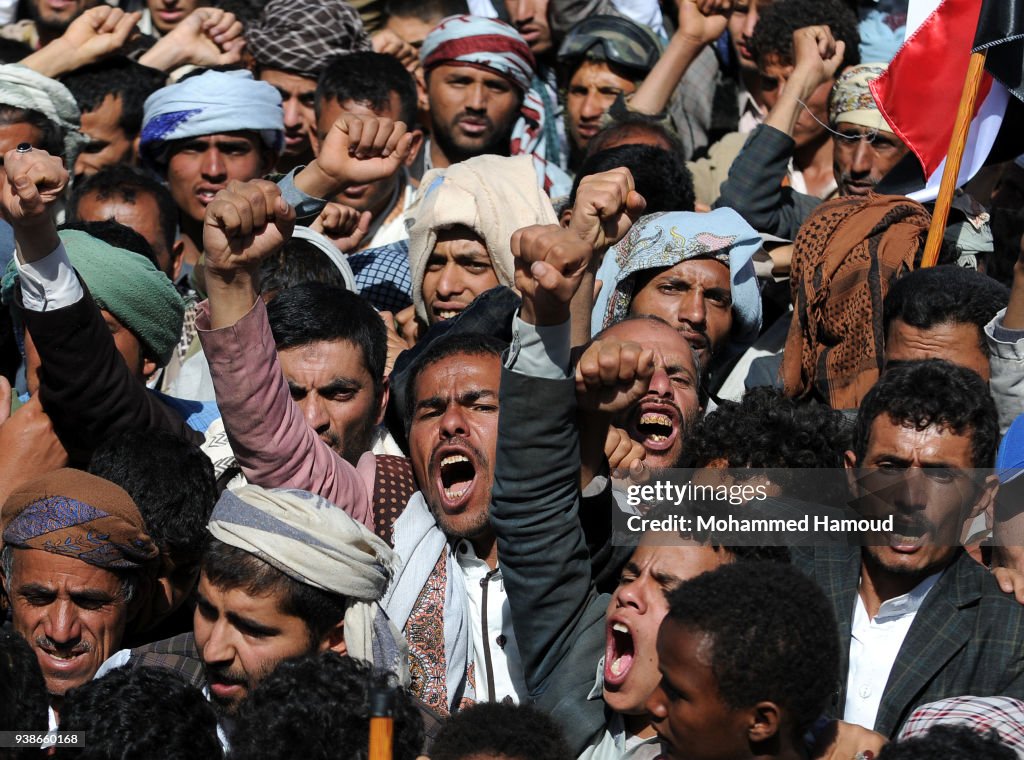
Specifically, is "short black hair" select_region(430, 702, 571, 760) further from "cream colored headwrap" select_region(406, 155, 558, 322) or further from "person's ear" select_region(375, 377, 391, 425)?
"cream colored headwrap" select_region(406, 155, 558, 322)

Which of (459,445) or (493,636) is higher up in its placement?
(459,445)

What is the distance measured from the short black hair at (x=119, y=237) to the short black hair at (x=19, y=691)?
94.8 inches

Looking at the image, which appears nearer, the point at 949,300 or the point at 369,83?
the point at 949,300

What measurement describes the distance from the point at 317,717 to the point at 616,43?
16.1 ft

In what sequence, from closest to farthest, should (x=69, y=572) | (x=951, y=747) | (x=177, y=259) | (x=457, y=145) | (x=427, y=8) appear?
1. (x=951, y=747)
2. (x=69, y=572)
3. (x=177, y=259)
4. (x=457, y=145)
5. (x=427, y=8)

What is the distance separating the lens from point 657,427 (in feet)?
16.9

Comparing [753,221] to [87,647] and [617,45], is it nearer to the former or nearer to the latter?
[617,45]

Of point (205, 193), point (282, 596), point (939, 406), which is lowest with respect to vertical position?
point (205, 193)

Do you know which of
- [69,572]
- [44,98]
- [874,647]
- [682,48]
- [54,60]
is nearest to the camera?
[874,647]

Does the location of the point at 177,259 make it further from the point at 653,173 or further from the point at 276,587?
the point at 276,587

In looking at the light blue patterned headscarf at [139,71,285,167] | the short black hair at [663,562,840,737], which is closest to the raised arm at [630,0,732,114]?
the light blue patterned headscarf at [139,71,285,167]

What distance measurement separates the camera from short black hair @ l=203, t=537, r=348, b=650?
13.7ft

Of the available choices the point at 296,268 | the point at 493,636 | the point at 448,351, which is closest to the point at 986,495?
the point at 493,636

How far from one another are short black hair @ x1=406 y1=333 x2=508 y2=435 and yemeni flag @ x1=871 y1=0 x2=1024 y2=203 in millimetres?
2224
